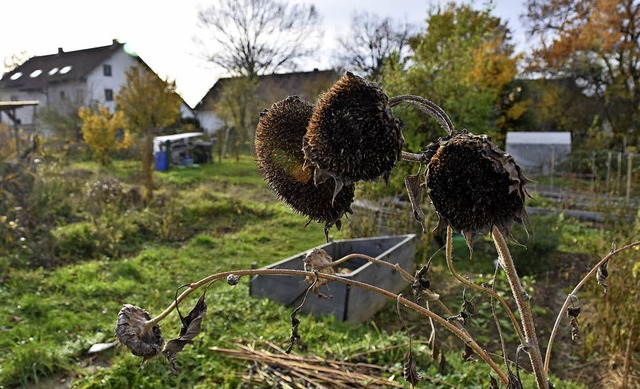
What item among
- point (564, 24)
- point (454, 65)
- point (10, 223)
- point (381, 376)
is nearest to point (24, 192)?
point (10, 223)

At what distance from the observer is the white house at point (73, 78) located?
32750 mm

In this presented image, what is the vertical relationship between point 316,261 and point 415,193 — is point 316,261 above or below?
below

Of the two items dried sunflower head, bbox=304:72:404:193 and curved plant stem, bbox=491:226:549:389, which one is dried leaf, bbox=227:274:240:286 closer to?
dried sunflower head, bbox=304:72:404:193

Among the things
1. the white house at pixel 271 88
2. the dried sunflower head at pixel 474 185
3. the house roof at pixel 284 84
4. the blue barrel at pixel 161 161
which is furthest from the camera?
the white house at pixel 271 88

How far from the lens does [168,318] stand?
4.51 m

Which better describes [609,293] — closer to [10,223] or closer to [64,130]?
[10,223]

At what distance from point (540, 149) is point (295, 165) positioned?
56.2 feet

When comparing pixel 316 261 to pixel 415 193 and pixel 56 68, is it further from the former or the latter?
pixel 56 68

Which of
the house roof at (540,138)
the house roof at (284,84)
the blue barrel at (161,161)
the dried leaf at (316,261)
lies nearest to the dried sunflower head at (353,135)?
the dried leaf at (316,261)

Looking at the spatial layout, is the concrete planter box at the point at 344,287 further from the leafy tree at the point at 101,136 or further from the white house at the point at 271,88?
the white house at the point at 271,88

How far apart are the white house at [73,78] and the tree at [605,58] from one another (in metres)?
21.4

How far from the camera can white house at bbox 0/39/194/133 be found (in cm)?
3275

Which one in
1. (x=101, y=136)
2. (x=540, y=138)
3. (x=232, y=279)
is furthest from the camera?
(x=101, y=136)

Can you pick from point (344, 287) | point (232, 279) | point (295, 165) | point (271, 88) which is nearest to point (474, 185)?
point (295, 165)
